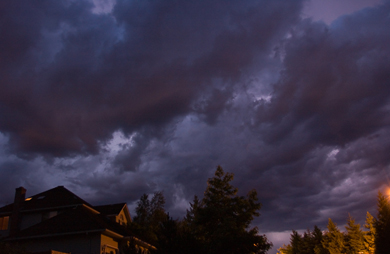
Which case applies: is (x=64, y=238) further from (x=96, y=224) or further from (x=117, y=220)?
(x=117, y=220)

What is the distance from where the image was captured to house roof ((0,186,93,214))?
98.8ft

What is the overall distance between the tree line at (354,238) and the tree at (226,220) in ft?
77.8

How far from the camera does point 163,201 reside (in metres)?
63.0

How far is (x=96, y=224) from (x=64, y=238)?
2.57 metres

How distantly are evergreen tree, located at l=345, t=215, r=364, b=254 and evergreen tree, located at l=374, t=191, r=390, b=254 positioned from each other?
394 inches

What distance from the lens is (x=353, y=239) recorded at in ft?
184

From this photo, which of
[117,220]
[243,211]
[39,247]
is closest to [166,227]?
[39,247]

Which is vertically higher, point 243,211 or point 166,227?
point 243,211

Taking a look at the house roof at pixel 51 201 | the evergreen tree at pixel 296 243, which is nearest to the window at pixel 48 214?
the house roof at pixel 51 201

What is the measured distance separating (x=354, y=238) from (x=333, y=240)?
456 centimetres

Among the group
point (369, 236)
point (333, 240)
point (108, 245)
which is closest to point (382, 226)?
point (369, 236)

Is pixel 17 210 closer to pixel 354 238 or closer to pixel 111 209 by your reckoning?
pixel 111 209

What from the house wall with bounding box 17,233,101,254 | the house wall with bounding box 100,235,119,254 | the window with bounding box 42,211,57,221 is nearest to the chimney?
the window with bounding box 42,211,57,221

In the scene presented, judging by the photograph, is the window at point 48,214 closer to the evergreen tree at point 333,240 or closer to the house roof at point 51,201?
the house roof at point 51,201
